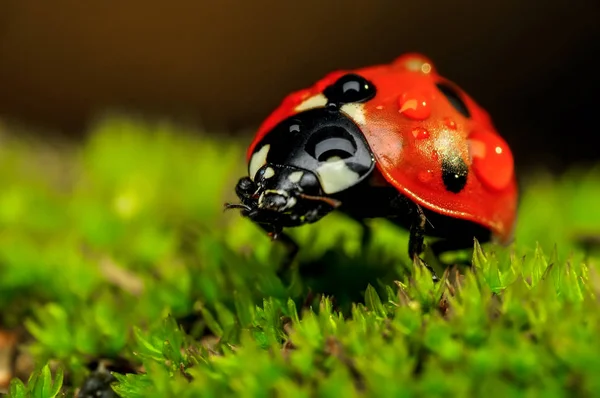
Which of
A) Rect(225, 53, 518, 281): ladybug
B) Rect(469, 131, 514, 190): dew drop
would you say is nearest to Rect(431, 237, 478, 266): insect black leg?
Rect(225, 53, 518, 281): ladybug

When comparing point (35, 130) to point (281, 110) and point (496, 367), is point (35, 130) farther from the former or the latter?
point (496, 367)

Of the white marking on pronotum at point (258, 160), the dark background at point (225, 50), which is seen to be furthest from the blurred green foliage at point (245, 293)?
the dark background at point (225, 50)

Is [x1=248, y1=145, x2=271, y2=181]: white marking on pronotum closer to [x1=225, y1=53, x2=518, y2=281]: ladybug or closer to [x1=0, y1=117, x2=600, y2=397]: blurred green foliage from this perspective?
[x1=225, y1=53, x2=518, y2=281]: ladybug

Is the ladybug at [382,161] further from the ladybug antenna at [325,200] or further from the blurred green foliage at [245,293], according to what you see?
the blurred green foliage at [245,293]

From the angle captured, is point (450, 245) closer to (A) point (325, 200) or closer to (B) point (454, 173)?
(B) point (454, 173)

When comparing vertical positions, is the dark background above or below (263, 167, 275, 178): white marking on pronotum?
below

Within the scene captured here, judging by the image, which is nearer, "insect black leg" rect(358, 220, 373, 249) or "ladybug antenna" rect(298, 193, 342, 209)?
"ladybug antenna" rect(298, 193, 342, 209)

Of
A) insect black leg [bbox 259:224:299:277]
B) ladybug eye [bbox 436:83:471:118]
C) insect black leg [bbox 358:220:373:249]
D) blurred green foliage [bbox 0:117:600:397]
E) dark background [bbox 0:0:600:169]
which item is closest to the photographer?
blurred green foliage [bbox 0:117:600:397]
